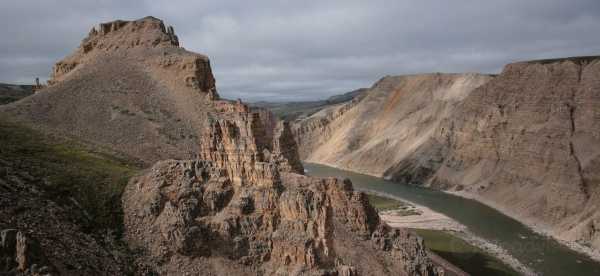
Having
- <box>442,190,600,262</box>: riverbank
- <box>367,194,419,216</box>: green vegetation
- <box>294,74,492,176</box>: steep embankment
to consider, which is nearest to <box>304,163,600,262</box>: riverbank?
<box>442,190,600,262</box>: riverbank

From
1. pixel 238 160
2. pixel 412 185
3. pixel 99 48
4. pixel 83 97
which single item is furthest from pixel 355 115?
pixel 238 160

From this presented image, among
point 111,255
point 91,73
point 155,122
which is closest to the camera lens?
point 111,255

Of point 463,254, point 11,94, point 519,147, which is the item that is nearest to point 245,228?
point 463,254

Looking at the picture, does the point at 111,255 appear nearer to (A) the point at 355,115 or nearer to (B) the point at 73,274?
(B) the point at 73,274

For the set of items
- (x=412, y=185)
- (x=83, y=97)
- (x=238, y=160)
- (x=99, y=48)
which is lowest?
(x=412, y=185)

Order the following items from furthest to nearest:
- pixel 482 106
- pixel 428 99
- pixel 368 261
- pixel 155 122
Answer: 1. pixel 428 99
2. pixel 482 106
3. pixel 155 122
4. pixel 368 261

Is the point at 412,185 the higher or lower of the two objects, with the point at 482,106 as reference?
lower

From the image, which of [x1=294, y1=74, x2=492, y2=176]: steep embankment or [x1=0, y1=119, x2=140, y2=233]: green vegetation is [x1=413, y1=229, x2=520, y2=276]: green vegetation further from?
[x1=294, y1=74, x2=492, y2=176]: steep embankment

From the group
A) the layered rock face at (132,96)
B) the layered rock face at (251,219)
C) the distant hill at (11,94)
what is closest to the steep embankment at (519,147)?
the layered rock face at (251,219)
